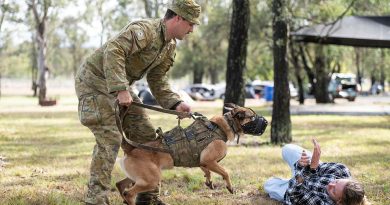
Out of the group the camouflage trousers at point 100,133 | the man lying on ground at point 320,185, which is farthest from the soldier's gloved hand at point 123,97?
the man lying on ground at point 320,185

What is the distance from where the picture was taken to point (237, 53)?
12.5 metres

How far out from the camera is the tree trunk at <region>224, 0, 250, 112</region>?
40.3 ft

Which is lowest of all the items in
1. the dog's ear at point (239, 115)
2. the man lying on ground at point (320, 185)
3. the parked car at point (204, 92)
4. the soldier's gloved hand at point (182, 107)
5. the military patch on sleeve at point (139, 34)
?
the parked car at point (204, 92)

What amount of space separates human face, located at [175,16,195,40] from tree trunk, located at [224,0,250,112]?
7195 mm

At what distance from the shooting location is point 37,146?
40.9ft

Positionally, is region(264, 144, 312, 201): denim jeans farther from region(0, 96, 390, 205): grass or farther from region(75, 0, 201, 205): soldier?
region(75, 0, 201, 205): soldier

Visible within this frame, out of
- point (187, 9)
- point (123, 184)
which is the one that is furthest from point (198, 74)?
point (187, 9)

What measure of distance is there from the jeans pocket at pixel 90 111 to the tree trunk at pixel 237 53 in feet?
24.0

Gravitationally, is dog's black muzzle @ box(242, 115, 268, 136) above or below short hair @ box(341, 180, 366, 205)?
above

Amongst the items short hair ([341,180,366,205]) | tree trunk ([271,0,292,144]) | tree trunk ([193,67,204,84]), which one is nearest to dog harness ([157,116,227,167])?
short hair ([341,180,366,205])

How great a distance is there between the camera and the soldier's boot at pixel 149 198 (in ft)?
19.0

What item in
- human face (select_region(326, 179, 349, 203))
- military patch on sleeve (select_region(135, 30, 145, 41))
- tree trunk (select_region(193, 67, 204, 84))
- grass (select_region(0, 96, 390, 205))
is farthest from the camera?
tree trunk (select_region(193, 67, 204, 84))

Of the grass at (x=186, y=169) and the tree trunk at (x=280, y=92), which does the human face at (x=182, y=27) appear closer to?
the grass at (x=186, y=169)

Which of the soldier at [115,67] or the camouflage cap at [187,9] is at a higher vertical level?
the camouflage cap at [187,9]
